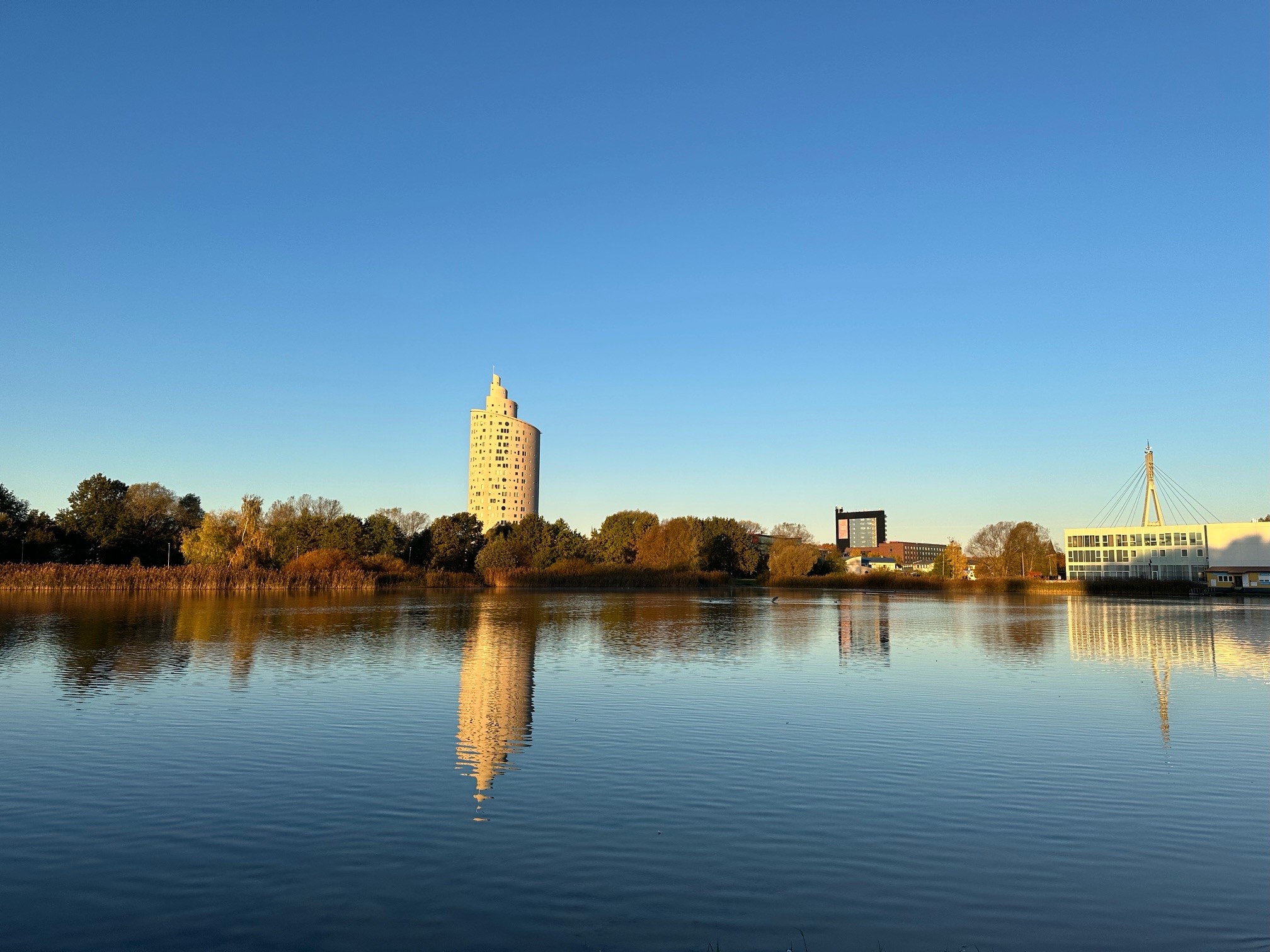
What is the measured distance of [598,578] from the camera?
112750mm

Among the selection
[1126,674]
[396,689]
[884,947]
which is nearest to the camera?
[884,947]

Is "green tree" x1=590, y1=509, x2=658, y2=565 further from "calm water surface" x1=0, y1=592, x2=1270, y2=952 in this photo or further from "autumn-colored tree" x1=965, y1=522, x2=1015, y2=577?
"calm water surface" x1=0, y1=592, x2=1270, y2=952

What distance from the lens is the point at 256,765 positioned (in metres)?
14.0

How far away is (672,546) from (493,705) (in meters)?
106

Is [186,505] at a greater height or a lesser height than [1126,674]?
greater

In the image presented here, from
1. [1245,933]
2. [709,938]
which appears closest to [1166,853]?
[1245,933]

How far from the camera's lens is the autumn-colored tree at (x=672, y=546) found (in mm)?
123250

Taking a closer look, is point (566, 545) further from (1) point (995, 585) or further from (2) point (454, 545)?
(1) point (995, 585)

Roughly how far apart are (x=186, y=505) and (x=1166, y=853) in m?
150

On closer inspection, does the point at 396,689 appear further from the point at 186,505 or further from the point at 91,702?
the point at 186,505

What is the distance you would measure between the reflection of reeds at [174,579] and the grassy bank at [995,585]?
62691mm

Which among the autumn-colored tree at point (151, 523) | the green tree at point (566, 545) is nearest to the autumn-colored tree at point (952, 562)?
the green tree at point (566, 545)

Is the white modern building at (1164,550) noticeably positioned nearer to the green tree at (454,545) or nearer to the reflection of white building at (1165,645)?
the reflection of white building at (1165,645)

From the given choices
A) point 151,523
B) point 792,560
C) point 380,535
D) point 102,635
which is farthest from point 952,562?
point 102,635
